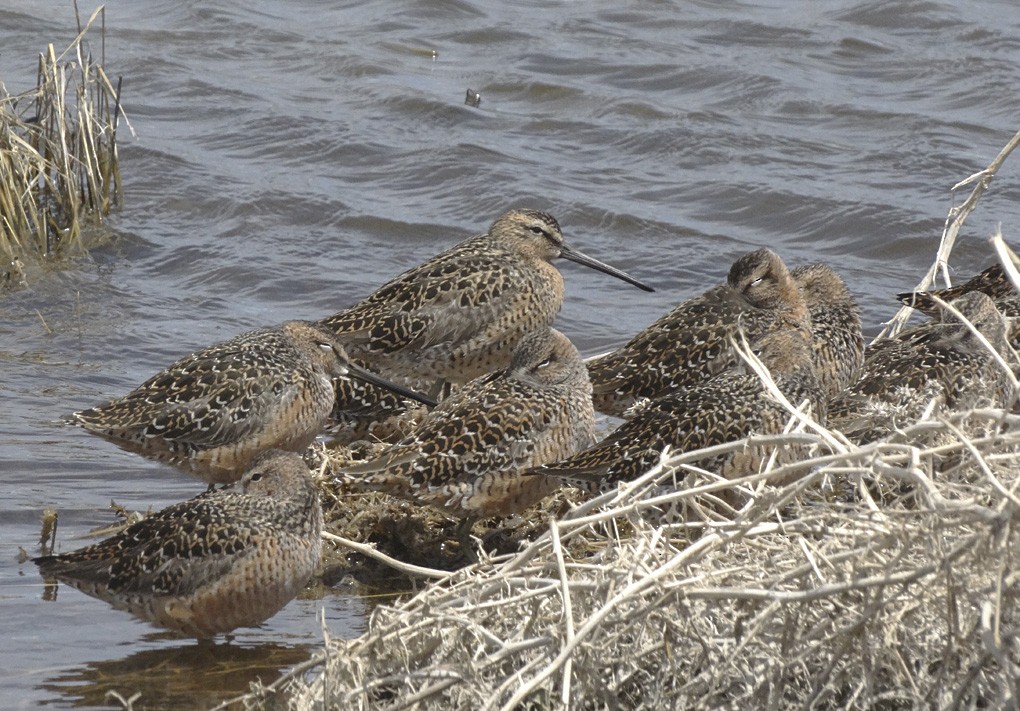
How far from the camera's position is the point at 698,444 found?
15.0ft

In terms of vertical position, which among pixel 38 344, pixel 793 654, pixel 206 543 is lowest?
pixel 38 344

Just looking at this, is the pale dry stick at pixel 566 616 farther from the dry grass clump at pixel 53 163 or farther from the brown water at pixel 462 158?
the dry grass clump at pixel 53 163

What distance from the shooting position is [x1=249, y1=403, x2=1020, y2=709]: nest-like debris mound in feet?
8.57

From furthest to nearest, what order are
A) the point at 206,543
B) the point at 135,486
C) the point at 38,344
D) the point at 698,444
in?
the point at 38,344, the point at 135,486, the point at 698,444, the point at 206,543

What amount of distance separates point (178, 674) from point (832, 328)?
2702 mm

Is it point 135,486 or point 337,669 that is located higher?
point 337,669

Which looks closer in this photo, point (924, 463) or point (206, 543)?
point (924, 463)

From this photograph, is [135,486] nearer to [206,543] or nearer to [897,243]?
[206,543]

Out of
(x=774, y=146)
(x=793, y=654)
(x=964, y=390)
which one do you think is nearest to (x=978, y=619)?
(x=793, y=654)

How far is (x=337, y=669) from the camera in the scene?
3.16m

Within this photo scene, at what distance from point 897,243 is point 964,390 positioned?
4008mm

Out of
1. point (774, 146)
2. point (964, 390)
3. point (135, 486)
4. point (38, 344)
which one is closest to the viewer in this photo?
point (964, 390)

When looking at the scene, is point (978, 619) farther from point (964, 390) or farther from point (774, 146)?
point (774, 146)

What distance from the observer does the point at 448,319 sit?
5785mm
